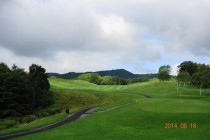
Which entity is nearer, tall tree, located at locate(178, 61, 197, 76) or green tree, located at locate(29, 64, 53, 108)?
green tree, located at locate(29, 64, 53, 108)

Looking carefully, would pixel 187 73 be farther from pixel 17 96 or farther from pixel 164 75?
pixel 17 96

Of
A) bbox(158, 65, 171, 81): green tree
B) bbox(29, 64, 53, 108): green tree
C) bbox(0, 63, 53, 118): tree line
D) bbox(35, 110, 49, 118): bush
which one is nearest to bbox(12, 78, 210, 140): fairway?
bbox(35, 110, 49, 118): bush

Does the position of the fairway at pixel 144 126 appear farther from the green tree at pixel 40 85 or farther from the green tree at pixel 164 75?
the green tree at pixel 164 75


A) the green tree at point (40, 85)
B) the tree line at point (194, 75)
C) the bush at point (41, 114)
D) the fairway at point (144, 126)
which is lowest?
the bush at point (41, 114)

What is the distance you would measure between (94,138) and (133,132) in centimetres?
656

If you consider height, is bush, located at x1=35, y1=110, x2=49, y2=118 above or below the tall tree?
below

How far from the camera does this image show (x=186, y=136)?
33.8 meters

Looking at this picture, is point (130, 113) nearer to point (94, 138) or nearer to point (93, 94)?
point (94, 138)

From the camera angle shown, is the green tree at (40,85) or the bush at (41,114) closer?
the bush at (41,114)

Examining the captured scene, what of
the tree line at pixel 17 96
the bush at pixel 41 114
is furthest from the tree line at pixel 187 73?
the bush at pixel 41 114
